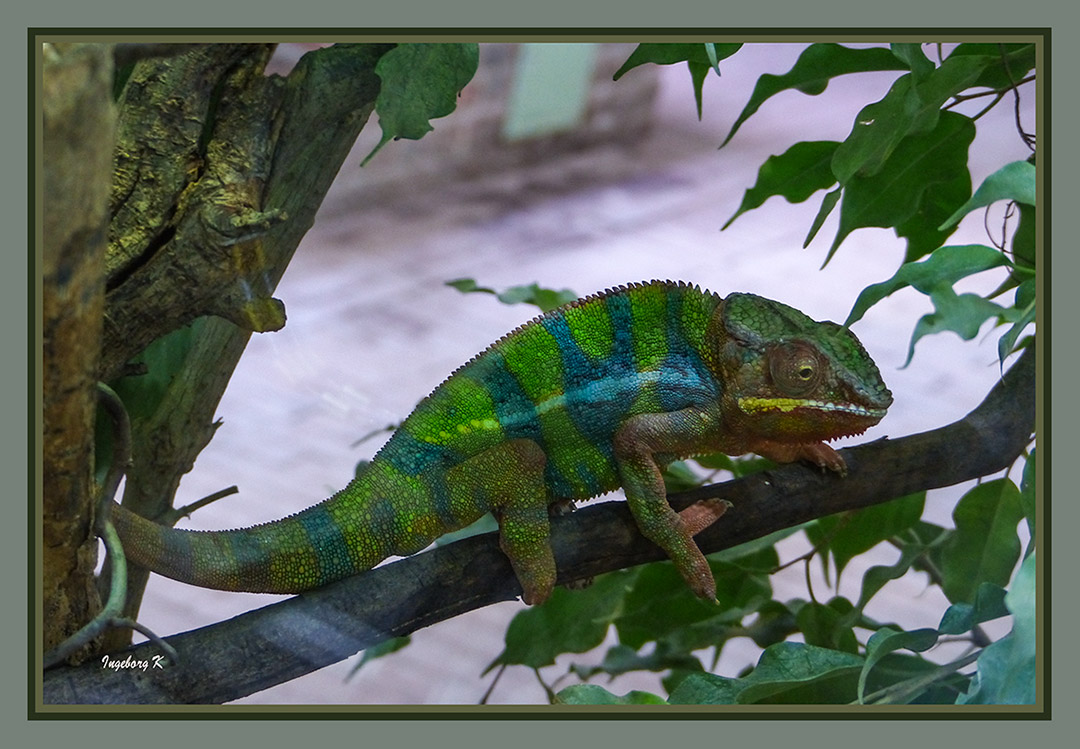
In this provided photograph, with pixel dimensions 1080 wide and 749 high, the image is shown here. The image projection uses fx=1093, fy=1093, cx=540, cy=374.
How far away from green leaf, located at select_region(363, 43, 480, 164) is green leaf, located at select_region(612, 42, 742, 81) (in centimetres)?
17

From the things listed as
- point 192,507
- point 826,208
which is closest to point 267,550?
point 192,507

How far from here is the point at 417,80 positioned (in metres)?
1.12

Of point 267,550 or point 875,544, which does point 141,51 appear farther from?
point 875,544

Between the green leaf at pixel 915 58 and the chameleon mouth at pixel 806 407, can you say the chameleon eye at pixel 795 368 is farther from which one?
the green leaf at pixel 915 58

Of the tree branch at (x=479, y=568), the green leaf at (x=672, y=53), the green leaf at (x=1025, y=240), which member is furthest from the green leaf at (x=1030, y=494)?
the green leaf at (x=672, y=53)

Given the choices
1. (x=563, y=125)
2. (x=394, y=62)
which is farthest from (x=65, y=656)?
(x=563, y=125)

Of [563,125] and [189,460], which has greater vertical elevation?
[563,125]

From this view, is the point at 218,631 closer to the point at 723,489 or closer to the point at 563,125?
the point at 723,489

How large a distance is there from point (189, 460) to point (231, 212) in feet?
1.13

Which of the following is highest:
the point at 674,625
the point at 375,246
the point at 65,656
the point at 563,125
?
the point at 563,125

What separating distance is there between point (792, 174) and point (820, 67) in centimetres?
14

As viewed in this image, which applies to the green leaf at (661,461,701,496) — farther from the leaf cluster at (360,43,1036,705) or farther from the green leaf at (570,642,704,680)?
the green leaf at (570,642,704,680)

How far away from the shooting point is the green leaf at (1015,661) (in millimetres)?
1048

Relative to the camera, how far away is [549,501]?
4.15ft
